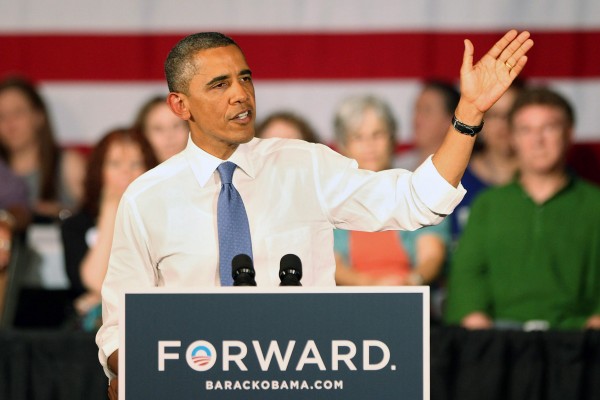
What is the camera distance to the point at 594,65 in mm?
5461

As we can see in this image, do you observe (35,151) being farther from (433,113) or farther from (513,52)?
(513,52)

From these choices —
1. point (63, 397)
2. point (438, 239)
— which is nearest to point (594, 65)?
point (438, 239)

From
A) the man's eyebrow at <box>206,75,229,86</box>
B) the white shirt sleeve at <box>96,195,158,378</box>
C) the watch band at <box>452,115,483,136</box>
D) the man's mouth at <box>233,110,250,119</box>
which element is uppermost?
the man's eyebrow at <box>206,75,229,86</box>

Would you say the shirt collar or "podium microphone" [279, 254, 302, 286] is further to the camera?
the shirt collar

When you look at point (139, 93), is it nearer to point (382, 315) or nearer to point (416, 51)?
point (416, 51)

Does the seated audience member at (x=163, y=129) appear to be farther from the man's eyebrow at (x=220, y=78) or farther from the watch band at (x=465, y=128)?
the watch band at (x=465, y=128)

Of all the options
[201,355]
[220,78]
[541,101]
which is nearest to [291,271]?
[201,355]

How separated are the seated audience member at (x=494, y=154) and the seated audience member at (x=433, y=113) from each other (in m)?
Result: 0.16

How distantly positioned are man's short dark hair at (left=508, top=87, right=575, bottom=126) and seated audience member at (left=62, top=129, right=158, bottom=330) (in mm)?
1378

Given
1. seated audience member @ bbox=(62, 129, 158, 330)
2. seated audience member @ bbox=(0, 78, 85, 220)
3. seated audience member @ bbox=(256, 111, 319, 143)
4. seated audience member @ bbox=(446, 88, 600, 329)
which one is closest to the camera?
seated audience member @ bbox=(446, 88, 600, 329)

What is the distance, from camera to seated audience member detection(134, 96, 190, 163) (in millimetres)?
4867

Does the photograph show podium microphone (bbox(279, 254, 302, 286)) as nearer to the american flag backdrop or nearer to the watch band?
the watch band

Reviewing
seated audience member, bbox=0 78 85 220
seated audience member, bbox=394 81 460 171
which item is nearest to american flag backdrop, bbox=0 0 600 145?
seated audience member, bbox=0 78 85 220

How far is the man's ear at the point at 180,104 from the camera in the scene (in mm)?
2545
